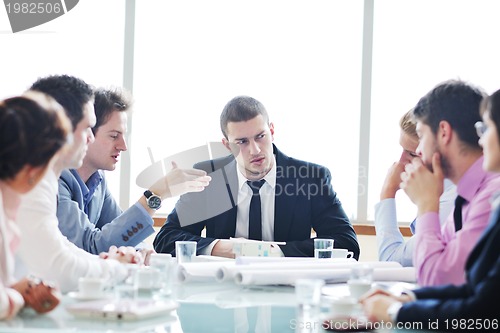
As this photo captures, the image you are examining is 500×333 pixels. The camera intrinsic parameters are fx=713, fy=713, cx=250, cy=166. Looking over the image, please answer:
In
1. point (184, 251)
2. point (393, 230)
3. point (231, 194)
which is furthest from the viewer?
point (231, 194)

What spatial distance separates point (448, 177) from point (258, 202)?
136 cm

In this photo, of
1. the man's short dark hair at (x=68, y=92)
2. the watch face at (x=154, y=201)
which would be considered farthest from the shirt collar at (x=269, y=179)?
the man's short dark hair at (x=68, y=92)

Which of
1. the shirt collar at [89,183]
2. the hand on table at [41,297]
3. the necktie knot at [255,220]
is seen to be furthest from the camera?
the necktie knot at [255,220]

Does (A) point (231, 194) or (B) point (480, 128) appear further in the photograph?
(A) point (231, 194)

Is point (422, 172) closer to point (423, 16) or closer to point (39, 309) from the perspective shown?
point (39, 309)

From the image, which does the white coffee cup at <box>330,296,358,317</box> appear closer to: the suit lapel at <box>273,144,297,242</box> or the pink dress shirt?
the pink dress shirt

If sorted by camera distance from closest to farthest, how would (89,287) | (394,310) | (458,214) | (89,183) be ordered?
(394,310) < (89,287) < (458,214) < (89,183)

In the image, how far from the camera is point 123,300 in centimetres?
178

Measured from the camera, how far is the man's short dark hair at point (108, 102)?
3.28 meters

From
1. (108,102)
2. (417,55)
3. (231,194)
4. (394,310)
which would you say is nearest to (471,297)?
(394,310)

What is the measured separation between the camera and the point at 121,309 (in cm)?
165

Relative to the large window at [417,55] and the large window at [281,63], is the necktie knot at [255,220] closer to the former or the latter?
the large window at [281,63]

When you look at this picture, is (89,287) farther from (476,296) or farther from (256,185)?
(256,185)

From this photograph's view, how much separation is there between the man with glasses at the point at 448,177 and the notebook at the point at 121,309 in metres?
0.72
